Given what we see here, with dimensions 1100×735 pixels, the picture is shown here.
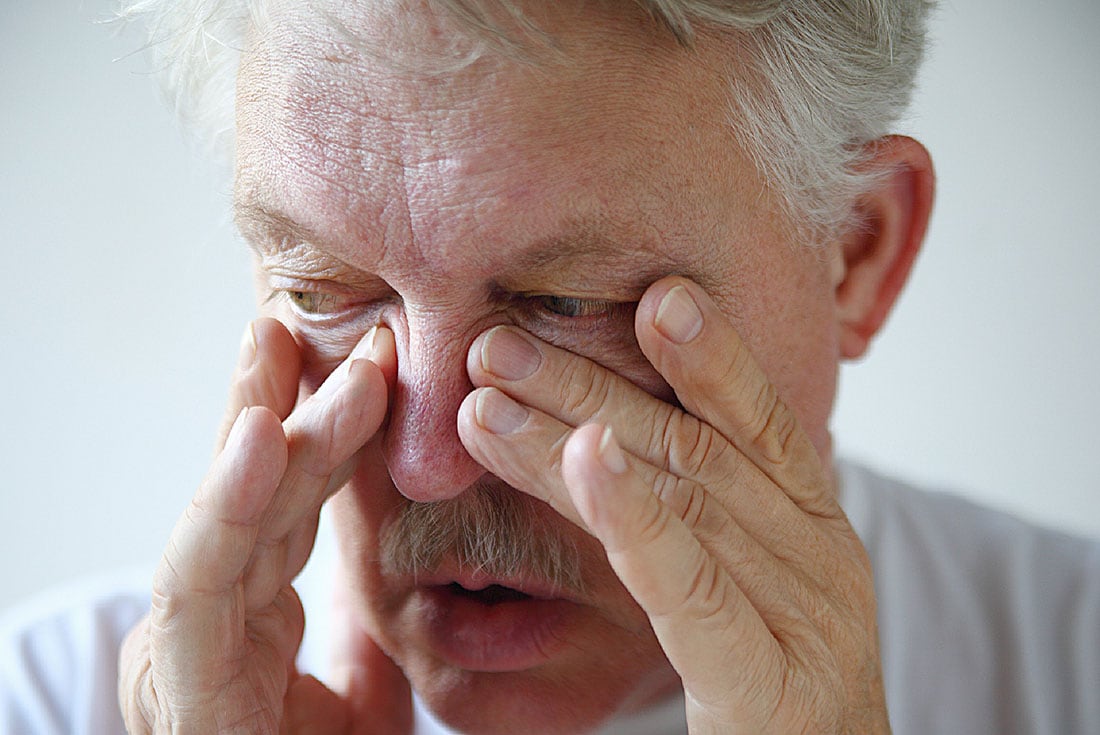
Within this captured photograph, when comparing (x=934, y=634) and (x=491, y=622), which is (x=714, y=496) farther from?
(x=934, y=634)

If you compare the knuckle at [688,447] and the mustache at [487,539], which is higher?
the knuckle at [688,447]

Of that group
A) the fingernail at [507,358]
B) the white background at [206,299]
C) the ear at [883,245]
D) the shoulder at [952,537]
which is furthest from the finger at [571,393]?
the white background at [206,299]

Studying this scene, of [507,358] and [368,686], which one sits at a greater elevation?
[507,358]

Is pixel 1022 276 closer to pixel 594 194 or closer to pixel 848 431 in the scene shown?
pixel 848 431

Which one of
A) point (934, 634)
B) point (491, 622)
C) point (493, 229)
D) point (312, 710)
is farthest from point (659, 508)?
point (934, 634)

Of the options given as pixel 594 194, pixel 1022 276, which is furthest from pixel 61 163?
pixel 1022 276

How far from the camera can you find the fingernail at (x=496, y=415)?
104 cm

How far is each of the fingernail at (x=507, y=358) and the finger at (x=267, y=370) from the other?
29 cm

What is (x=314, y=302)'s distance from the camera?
125 centimetres

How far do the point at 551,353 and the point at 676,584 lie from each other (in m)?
0.27

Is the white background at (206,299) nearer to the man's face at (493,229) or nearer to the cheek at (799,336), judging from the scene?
the cheek at (799,336)

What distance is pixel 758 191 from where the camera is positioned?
1.16 m

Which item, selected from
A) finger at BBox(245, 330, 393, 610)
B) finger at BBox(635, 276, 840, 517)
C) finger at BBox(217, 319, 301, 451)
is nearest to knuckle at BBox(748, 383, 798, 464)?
finger at BBox(635, 276, 840, 517)

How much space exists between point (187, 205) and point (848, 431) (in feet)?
5.45
